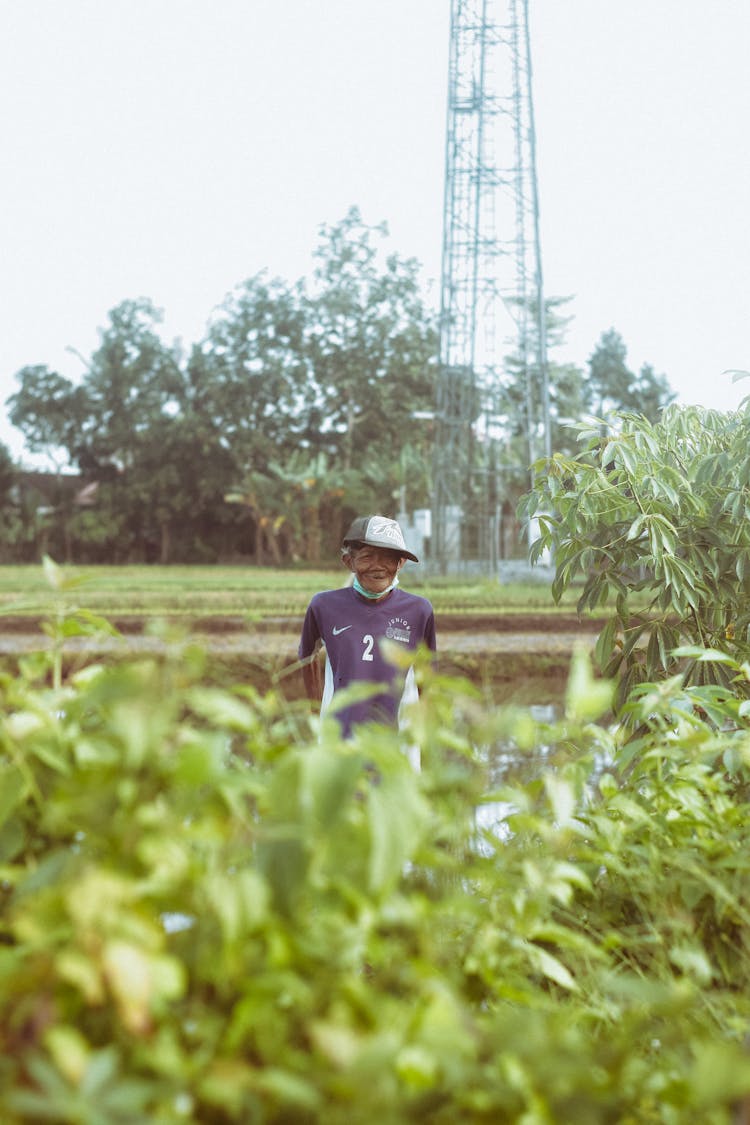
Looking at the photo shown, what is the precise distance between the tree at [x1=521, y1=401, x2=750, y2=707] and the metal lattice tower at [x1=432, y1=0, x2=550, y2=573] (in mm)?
16751

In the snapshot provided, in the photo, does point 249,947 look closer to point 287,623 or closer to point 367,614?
point 367,614

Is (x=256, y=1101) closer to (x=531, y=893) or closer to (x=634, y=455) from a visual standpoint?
(x=531, y=893)

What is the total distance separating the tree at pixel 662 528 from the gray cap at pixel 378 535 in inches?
13.0

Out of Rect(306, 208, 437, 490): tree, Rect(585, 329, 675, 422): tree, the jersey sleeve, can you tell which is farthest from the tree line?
the jersey sleeve

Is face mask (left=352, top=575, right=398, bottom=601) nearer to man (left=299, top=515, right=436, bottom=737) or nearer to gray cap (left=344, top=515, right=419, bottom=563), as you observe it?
man (left=299, top=515, right=436, bottom=737)

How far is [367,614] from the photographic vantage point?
108 inches

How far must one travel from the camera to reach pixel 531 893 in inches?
42.2

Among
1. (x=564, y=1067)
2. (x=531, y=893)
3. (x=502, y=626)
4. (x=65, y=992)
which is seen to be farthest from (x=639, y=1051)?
(x=502, y=626)

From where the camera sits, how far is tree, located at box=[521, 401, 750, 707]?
245 centimetres

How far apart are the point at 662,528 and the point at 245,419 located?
1363 inches

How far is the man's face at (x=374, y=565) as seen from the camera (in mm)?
2693

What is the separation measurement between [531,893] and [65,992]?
532 mm

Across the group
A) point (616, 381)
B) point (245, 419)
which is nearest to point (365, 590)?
point (245, 419)

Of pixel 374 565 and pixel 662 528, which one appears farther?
pixel 374 565
